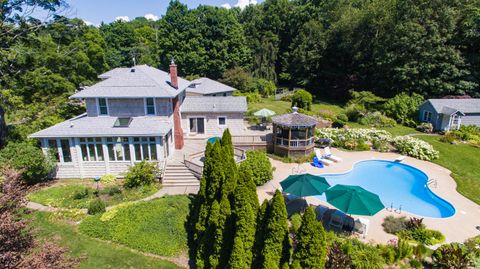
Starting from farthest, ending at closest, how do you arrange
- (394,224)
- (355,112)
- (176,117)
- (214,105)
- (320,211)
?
(355,112), (214,105), (176,117), (320,211), (394,224)

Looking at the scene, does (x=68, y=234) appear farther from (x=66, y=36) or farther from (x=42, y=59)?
(x=66, y=36)

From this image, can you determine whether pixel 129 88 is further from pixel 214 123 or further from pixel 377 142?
pixel 377 142

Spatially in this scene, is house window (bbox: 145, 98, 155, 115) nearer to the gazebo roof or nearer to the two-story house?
the two-story house

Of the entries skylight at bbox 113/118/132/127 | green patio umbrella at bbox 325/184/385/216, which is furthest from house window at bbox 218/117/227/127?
green patio umbrella at bbox 325/184/385/216

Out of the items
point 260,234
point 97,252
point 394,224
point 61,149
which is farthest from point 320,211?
point 61,149

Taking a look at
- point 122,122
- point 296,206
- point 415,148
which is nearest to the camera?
point 296,206

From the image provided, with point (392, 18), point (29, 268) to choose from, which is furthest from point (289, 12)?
point (29, 268)

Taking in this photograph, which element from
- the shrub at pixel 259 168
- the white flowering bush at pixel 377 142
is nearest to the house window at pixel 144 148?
the shrub at pixel 259 168
